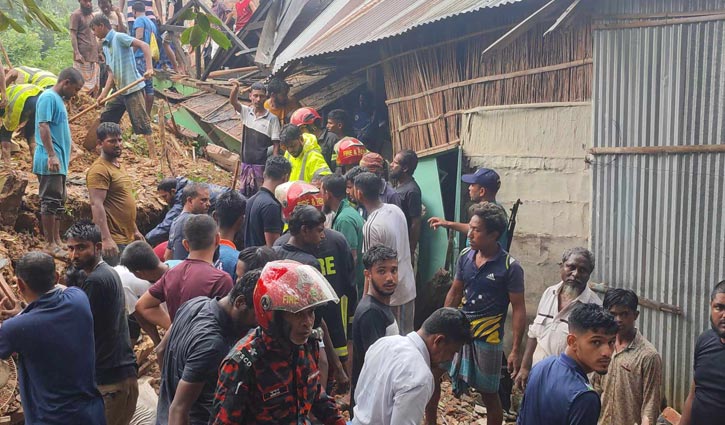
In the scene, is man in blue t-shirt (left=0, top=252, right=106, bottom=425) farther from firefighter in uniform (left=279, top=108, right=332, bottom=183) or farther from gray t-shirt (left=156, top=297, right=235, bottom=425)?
firefighter in uniform (left=279, top=108, right=332, bottom=183)

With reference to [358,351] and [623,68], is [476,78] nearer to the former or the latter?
[623,68]

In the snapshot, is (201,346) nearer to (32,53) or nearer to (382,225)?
(382,225)

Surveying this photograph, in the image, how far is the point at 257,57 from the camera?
42.5 feet

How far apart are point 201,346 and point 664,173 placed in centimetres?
468

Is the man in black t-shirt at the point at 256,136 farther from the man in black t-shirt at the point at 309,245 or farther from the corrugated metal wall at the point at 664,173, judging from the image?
the corrugated metal wall at the point at 664,173

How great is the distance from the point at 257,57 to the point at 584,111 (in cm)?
726

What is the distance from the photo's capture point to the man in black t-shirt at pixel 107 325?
4.69m

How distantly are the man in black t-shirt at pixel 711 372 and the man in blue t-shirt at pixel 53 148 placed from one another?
6.23 m

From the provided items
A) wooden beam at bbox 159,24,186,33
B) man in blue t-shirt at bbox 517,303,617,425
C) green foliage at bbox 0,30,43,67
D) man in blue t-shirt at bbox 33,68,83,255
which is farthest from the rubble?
green foliage at bbox 0,30,43,67

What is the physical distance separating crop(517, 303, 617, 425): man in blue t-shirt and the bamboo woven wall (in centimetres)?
399

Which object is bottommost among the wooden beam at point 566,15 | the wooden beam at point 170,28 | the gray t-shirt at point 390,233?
the gray t-shirt at point 390,233

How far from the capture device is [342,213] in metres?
6.63

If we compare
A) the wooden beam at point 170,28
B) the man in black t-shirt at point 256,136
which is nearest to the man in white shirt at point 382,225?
the man in black t-shirt at point 256,136

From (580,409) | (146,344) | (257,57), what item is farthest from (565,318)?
(257,57)
